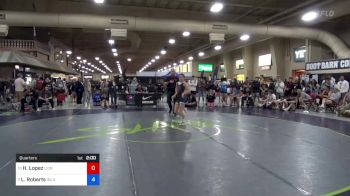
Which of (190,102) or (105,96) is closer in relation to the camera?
(105,96)

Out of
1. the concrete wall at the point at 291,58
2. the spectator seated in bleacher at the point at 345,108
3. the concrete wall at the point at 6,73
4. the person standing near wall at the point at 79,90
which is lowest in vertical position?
the spectator seated in bleacher at the point at 345,108

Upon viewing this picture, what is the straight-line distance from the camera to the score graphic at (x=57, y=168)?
2559mm

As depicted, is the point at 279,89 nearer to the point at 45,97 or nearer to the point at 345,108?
the point at 345,108

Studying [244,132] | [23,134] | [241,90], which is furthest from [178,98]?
[241,90]

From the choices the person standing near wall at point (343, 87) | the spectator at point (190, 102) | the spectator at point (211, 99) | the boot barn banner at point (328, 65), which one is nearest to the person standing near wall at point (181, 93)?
the spectator at point (190, 102)

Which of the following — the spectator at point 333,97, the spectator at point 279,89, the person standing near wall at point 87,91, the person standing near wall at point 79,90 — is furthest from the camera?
the person standing near wall at point 87,91

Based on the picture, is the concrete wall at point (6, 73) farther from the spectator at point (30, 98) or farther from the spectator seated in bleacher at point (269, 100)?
the spectator seated in bleacher at point (269, 100)

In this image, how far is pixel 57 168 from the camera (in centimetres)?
258

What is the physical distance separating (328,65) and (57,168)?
19.0 meters

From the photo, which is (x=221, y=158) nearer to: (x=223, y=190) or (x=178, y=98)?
(x=223, y=190)

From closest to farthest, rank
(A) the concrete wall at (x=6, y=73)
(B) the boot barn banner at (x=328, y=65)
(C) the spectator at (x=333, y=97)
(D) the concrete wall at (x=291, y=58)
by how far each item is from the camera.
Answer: (C) the spectator at (x=333, y=97), (B) the boot barn banner at (x=328, y=65), (D) the concrete wall at (x=291, y=58), (A) the concrete wall at (x=6, y=73)

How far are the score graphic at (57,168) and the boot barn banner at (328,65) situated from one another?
58.4 feet

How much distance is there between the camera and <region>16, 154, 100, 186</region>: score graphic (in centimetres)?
256

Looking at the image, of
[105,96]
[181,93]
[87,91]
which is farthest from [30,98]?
[181,93]
